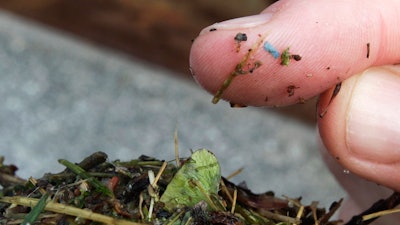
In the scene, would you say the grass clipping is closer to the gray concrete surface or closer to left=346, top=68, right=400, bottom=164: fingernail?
left=346, top=68, right=400, bottom=164: fingernail

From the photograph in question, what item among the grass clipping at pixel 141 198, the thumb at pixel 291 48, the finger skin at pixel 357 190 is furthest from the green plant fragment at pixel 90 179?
the finger skin at pixel 357 190

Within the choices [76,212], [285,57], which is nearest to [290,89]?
[285,57]

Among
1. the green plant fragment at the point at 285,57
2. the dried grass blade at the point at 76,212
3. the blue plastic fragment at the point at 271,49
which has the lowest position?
the dried grass blade at the point at 76,212

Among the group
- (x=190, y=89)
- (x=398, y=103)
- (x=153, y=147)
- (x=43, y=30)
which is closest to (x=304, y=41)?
(x=398, y=103)

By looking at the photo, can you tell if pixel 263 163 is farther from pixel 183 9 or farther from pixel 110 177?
pixel 110 177

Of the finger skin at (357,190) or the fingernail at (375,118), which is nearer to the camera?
the fingernail at (375,118)

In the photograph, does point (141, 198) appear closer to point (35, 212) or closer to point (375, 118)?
point (35, 212)

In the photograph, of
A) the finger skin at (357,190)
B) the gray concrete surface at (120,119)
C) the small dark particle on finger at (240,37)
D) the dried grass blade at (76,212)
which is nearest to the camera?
the dried grass blade at (76,212)

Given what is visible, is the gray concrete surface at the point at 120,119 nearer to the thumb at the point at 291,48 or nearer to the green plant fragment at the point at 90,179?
the thumb at the point at 291,48
